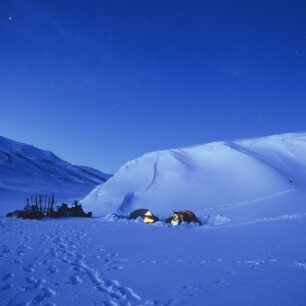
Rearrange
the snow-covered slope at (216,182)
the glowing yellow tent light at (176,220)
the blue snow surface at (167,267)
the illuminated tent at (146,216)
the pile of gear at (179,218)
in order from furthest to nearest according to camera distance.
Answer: the snow-covered slope at (216,182) < the illuminated tent at (146,216) < the pile of gear at (179,218) < the glowing yellow tent light at (176,220) < the blue snow surface at (167,267)

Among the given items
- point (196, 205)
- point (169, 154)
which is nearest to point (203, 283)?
point (196, 205)

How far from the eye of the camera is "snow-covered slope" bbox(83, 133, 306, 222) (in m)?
16.8

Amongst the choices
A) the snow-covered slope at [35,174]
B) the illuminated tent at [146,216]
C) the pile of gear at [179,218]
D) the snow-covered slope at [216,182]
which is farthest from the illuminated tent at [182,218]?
the snow-covered slope at [35,174]

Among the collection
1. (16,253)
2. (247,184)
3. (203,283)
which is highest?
Answer: (247,184)

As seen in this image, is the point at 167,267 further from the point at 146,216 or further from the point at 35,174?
the point at 35,174

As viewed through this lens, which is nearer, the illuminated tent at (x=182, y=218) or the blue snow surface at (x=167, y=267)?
the blue snow surface at (x=167, y=267)

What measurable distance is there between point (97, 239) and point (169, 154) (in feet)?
65.0

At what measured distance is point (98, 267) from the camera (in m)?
5.25

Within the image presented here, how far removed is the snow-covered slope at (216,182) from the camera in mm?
16766

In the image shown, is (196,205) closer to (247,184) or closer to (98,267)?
(247,184)

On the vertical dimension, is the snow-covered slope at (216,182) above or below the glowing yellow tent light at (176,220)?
above

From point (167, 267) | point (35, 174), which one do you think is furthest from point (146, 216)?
point (35, 174)

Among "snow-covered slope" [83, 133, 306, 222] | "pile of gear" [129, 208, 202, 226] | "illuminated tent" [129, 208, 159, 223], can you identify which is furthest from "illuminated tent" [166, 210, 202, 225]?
"snow-covered slope" [83, 133, 306, 222]

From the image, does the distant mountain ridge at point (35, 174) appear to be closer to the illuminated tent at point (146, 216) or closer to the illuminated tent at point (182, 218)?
the illuminated tent at point (146, 216)
